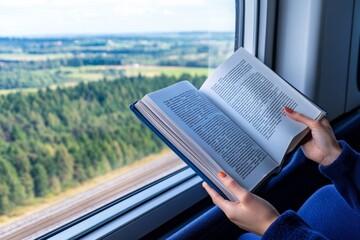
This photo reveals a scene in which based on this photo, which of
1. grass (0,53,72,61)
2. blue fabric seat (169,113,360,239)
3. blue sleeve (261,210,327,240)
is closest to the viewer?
blue sleeve (261,210,327,240)

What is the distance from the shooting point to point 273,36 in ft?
4.69

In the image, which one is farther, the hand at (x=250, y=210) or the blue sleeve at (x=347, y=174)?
the blue sleeve at (x=347, y=174)

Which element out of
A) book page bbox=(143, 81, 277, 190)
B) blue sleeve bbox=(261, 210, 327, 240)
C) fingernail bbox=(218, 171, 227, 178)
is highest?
book page bbox=(143, 81, 277, 190)

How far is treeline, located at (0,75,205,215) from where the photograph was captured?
2.68ft

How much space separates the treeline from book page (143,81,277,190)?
10.0 inches

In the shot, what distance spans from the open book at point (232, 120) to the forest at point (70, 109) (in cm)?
24

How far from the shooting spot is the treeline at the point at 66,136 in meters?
0.82

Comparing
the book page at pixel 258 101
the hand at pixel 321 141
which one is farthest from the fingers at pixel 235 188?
the hand at pixel 321 141

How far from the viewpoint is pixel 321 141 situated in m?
0.93

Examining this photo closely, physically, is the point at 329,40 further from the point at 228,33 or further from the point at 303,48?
the point at 228,33

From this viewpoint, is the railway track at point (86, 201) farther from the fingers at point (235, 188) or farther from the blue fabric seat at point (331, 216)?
the fingers at point (235, 188)

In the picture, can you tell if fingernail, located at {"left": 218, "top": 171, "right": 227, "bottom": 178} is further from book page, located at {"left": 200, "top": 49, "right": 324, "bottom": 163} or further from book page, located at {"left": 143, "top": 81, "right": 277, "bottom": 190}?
book page, located at {"left": 200, "top": 49, "right": 324, "bottom": 163}

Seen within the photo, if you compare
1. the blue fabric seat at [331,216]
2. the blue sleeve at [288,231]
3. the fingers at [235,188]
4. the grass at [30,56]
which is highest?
the grass at [30,56]

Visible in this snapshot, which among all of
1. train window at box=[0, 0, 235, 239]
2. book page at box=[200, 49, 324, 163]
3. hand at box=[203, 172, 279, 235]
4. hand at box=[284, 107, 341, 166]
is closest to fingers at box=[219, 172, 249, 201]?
hand at box=[203, 172, 279, 235]
